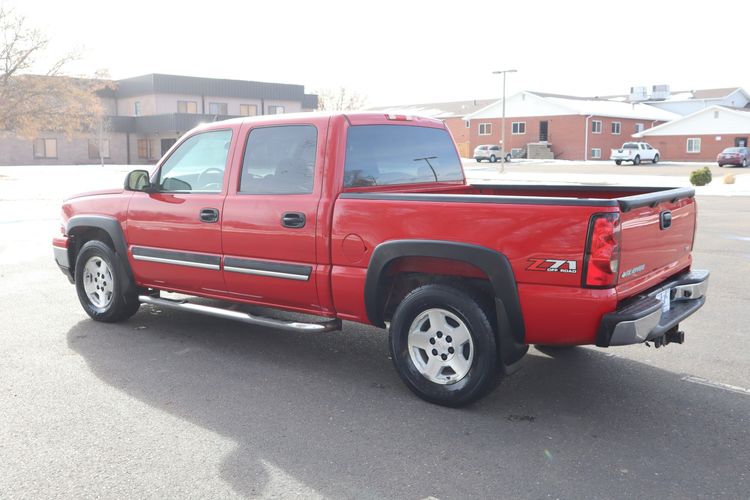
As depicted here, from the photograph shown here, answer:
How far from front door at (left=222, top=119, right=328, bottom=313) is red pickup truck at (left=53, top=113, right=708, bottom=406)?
1cm

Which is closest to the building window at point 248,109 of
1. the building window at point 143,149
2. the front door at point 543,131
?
the building window at point 143,149

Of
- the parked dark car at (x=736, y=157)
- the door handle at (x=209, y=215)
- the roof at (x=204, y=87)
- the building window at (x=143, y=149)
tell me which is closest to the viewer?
the door handle at (x=209, y=215)

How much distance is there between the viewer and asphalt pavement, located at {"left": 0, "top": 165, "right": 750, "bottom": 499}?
3.74 m

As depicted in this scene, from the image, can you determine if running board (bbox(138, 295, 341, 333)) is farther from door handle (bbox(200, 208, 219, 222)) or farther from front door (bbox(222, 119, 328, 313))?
door handle (bbox(200, 208, 219, 222))

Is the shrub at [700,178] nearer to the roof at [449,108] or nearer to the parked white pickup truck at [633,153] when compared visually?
the parked white pickup truck at [633,153]

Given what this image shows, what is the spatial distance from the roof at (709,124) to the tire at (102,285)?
64.2 m

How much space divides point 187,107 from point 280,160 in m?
62.8

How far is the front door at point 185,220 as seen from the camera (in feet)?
19.5

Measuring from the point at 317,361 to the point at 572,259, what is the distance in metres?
2.46

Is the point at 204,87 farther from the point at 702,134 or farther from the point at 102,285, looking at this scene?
the point at 102,285

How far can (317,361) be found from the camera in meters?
5.86

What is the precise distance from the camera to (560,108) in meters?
65.4

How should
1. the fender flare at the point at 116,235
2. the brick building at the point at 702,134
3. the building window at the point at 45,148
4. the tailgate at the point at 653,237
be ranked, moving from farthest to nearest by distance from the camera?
1. the building window at the point at 45,148
2. the brick building at the point at 702,134
3. the fender flare at the point at 116,235
4. the tailgate at the point at 653,237

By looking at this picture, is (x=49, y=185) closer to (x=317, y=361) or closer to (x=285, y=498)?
(x=317, y=361)
